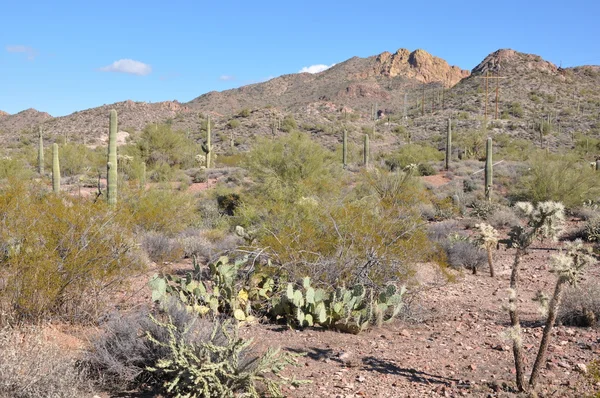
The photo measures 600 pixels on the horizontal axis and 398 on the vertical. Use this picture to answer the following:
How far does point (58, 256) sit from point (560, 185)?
54.7 feet

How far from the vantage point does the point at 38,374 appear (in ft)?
13.0

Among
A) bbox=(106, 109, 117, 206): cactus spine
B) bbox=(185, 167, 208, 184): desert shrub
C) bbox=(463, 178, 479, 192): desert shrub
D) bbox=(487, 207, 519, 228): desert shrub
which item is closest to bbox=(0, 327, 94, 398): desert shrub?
bbox=(106, 109, 117, 206): cactus spine

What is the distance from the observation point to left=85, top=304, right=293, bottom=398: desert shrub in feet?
13.9

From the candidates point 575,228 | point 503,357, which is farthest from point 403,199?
point 575,228

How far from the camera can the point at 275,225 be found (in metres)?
8.95

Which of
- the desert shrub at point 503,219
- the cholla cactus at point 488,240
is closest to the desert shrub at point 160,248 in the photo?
the cholla cactus at point 488,240

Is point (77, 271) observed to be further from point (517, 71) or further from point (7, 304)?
point (517, 71)

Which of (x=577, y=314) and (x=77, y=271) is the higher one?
(x=77, y=271)

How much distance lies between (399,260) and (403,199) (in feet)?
12.0

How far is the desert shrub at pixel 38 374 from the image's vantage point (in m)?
3.89

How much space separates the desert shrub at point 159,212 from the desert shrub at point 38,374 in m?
5.83

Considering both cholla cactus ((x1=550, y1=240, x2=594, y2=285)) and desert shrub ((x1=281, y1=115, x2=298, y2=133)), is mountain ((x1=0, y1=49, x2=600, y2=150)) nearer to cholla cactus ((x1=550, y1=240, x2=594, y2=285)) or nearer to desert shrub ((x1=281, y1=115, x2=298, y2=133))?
desert shrub ((x1=281, y1=115, x2=298, y2=133))

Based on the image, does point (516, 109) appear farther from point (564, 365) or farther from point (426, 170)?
point (564, 365)

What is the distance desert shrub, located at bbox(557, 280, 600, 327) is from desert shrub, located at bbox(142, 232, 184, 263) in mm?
6243
